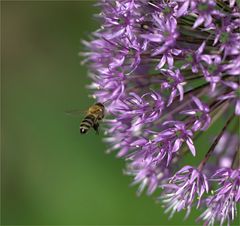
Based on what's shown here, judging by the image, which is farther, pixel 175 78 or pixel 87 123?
pixel 87 123

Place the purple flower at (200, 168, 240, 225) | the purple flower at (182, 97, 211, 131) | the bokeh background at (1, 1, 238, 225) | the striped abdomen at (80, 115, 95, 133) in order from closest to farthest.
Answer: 1. the purple flower at (182, 97, 211, 131)
2. the purple flower at (200, 168, 240, 225)
3. the striped abdomen at (80, 115, 95, 133)
4. the bokeh background at (1, 1, 238, 225)

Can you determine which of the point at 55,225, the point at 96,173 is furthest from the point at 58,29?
the point at 55,225

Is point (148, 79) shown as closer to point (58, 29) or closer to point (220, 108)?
point (220, 108)

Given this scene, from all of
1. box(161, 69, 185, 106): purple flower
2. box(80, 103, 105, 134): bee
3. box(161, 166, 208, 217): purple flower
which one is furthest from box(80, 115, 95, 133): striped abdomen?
box(161, 69, 185, 106): purple flower

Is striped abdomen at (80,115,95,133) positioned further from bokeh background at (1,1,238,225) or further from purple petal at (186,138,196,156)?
bokeh background at (1,1,238,225)

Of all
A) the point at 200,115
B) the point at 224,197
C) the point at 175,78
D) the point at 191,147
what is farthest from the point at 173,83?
the point at 224,197

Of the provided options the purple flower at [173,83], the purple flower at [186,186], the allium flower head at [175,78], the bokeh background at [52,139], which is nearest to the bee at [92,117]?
the allium flower head at [175,78]

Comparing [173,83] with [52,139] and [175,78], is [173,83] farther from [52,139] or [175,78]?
[52,139]

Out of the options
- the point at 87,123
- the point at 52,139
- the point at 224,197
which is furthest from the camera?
the point at 52,139
